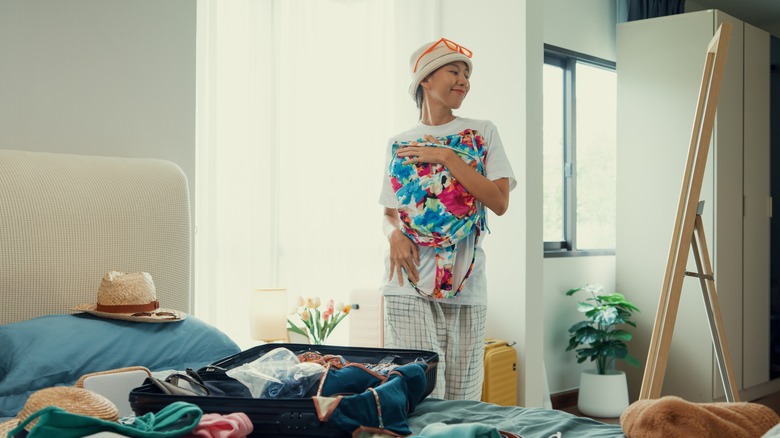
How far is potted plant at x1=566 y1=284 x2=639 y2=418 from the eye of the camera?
4.27 metres

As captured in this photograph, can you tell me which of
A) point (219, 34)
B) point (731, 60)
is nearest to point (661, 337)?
point (219, 34)

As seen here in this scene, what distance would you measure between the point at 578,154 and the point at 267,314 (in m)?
2.51

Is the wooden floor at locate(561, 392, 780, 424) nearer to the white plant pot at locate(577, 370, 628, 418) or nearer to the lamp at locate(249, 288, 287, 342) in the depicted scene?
the white plant pot at locate(577, 370, 628, 418)

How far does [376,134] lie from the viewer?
380 centimetres

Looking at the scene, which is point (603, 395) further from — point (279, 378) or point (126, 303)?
point (279, 378)

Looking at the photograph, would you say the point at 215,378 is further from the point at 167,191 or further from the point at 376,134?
the point at 376,134

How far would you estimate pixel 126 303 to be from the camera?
2.14 meters

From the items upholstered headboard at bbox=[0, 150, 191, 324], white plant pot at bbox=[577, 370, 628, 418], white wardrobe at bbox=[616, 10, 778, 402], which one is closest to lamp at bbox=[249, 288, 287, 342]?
upholstered headboard at bbox=[0, 150, 191, 324]

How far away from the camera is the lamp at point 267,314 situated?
3.09m

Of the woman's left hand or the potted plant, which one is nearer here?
the woman's left hand

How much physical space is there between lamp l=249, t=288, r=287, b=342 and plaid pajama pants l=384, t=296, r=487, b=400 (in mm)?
951

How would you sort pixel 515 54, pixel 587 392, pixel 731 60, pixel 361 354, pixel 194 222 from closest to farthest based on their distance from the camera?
pixel 361 354, pixel 194 222, pixel 515 54, pixel 587 392, pixel 731 60

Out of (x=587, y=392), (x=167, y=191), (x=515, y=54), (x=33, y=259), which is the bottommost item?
(x=587, y=392)

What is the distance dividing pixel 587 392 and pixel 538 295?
1.11 metres
